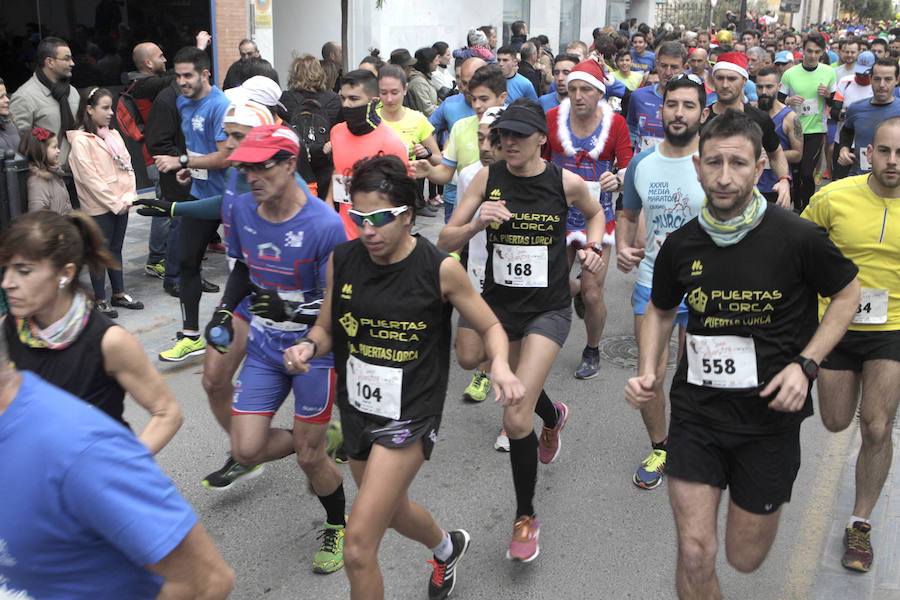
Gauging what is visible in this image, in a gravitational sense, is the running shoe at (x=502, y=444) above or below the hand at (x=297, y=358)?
below

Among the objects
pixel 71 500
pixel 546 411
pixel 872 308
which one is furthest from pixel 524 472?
pixel 71 500

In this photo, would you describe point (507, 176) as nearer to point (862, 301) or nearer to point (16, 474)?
point (862, 301)

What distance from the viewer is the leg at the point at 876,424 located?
4.08 metres

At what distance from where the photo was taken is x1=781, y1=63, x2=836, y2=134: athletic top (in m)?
11.9

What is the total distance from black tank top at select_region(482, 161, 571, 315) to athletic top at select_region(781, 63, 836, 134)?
27.3 feet

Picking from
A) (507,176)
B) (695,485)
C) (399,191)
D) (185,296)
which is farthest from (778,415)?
(185,296)

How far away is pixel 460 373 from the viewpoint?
6.83m

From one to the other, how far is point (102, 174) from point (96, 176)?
0.10m

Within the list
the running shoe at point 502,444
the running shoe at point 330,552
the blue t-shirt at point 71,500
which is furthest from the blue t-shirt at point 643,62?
the blue t-shirt at point 71,500

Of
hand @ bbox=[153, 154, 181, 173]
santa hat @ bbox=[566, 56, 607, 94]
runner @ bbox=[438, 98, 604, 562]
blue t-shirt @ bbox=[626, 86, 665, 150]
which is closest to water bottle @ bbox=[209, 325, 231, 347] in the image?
runner @ bbox=[438, 98, 604, 562]

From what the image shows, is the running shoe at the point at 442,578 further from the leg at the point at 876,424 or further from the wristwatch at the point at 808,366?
the leg at the point at 876,424

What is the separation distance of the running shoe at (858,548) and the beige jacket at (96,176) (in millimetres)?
5971

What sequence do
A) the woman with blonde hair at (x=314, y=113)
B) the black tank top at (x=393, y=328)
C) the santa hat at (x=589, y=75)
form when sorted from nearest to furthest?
the black tank top at (x=393, y=328)
the santa hat at (x=589, y=75)
the woman with blonde hair at (x=314, y=113)

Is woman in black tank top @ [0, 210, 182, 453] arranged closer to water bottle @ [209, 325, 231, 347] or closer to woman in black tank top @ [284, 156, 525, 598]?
woman in black tank top @ [284, 156, 525, 598]
